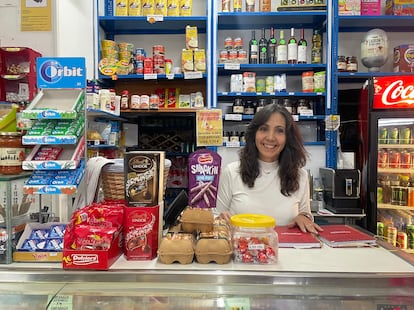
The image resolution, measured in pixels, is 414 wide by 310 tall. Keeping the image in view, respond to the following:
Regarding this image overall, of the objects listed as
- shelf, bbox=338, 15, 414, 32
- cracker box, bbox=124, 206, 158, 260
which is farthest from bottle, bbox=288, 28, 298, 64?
cracker box, bbox=124, 206, 158, 260

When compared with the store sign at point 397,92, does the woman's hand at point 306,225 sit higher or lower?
lower

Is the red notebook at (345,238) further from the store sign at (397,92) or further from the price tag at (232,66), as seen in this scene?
the price tag at (232,66)

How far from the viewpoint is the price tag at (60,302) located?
1.15 meters

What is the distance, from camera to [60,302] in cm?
116

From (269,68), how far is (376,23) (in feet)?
4.52

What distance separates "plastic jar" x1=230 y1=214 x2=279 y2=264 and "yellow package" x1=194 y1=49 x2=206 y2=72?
123 inches

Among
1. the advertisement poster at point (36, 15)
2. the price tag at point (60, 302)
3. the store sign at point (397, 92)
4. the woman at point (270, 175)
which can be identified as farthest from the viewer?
the store sign at point (397, 92)

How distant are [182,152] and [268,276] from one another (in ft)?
11.1

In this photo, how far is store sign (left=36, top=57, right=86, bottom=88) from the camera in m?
1.63

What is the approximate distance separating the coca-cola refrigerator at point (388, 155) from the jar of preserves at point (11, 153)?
304cm

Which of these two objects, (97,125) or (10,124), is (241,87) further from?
(10,124)

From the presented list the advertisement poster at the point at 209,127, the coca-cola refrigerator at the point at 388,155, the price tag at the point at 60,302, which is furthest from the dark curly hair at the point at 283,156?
the coca-cola refrigerator at the point at 388,155

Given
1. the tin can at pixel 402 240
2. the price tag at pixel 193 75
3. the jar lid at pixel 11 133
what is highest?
the price tag at pixel 193 75

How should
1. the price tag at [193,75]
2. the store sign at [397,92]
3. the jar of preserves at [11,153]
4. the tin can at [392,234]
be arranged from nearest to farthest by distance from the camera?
the jar of preserves at [11,153] → the store sign at [397,92] → the tin can at [392,234] → the price tag at [193,75]
